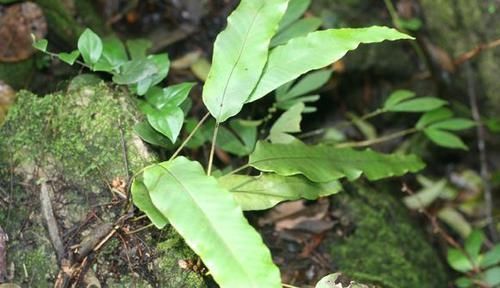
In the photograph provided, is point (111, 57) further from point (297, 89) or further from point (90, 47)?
point (297, 89)

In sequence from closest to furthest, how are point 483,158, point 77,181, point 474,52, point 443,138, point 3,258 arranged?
point 3,258 → point 77,181 → point 443,138 → point 474,52 → point 483,158

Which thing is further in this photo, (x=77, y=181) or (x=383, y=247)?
(x=383, y=247)

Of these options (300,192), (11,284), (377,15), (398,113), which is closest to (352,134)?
(398,113)

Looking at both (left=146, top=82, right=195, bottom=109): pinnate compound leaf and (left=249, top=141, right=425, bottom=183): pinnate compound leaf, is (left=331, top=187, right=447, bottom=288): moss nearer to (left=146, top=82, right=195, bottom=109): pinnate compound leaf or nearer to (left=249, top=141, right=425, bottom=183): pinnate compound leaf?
(left=249, top=141, right=425, bottom=183): pinnate compound leaf

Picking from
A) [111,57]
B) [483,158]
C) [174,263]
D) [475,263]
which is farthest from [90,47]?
[483,158]

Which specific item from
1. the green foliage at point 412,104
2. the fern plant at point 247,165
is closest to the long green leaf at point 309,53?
the fern plant at point 247,165

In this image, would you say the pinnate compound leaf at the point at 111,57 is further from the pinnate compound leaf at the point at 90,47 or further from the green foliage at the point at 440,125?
the green foliage at the point at 440,125

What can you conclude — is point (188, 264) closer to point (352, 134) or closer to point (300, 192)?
point (300, 192)
